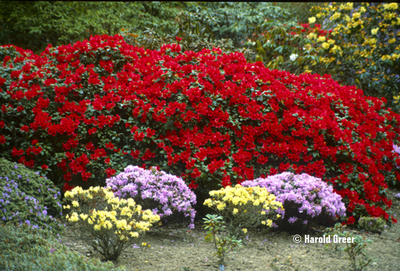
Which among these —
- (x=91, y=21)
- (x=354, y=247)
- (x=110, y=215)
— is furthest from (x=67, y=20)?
(x=354, y=247)

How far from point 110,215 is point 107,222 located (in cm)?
6

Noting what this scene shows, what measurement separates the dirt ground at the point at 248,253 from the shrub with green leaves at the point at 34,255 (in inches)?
17.0

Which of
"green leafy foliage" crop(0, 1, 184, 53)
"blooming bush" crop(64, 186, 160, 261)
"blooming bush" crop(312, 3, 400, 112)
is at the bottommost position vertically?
"blooming bush" crop(64, 186, 160, 261)

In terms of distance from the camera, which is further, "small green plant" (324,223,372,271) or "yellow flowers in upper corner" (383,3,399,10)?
"yellow flowers in upper corner" (383,3,399,10)

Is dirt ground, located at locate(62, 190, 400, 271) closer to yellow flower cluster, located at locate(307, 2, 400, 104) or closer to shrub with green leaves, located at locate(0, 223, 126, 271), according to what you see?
shrub with green leaves, located at locate(0, 223, 126, 271)

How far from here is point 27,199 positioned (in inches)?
120

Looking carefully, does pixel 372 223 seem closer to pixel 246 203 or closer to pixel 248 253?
pixel 248 253

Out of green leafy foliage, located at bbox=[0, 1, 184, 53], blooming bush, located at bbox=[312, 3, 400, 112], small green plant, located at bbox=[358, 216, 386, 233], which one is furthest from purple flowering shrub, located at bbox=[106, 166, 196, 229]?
green leafy foliage, located at bbox=[0, 1, 184, 53]

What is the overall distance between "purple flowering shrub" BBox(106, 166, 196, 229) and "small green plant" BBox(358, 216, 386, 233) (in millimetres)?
1987

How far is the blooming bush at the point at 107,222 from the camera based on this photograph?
243cm

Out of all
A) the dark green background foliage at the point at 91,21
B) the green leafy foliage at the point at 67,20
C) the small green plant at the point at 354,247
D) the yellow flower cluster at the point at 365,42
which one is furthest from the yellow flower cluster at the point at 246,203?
the green leafy foliage at the point at 67,20

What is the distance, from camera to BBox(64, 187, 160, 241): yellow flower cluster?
Answer: 2.42 meters

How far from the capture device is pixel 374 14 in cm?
706

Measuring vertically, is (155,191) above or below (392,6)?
below
